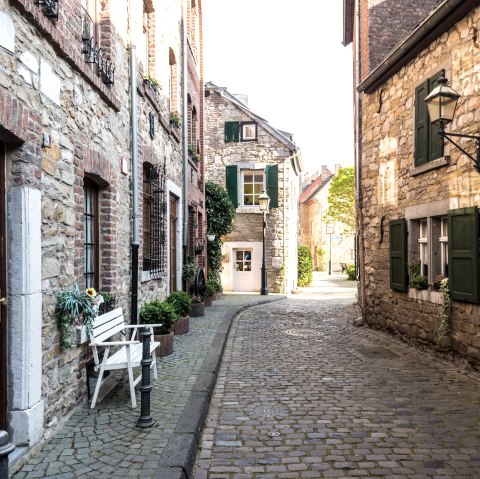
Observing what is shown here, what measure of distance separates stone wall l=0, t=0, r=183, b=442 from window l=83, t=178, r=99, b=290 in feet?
0.28

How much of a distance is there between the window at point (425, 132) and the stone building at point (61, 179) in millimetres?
4422

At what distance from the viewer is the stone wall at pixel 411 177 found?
658 centimetres

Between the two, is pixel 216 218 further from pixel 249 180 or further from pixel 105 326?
pixel 105 326

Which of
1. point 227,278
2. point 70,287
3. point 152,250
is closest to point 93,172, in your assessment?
point 70,287

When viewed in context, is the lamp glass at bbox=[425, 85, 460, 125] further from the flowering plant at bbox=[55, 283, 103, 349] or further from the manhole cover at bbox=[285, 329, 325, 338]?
the manhole cover at bbox=[285, 329, 325, 338]

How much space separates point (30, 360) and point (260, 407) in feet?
8.09

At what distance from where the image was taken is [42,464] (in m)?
3.32

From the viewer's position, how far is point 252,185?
65.0 ft

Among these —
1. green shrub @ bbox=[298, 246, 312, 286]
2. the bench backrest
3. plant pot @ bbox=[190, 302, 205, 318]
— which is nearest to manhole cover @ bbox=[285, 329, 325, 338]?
plant pot @ bbox=[190, 302, 205, 318]

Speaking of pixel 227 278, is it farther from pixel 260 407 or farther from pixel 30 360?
pixel 30 360

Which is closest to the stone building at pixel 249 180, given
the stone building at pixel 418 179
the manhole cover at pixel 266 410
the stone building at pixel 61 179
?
the stone building at pixel 418 179

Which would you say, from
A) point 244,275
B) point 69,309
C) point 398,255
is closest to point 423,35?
point 398,255

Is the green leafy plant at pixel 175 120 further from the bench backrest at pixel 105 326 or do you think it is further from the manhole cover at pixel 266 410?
the manhole cover at pixel 266 410

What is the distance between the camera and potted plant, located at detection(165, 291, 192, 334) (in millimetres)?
8798
